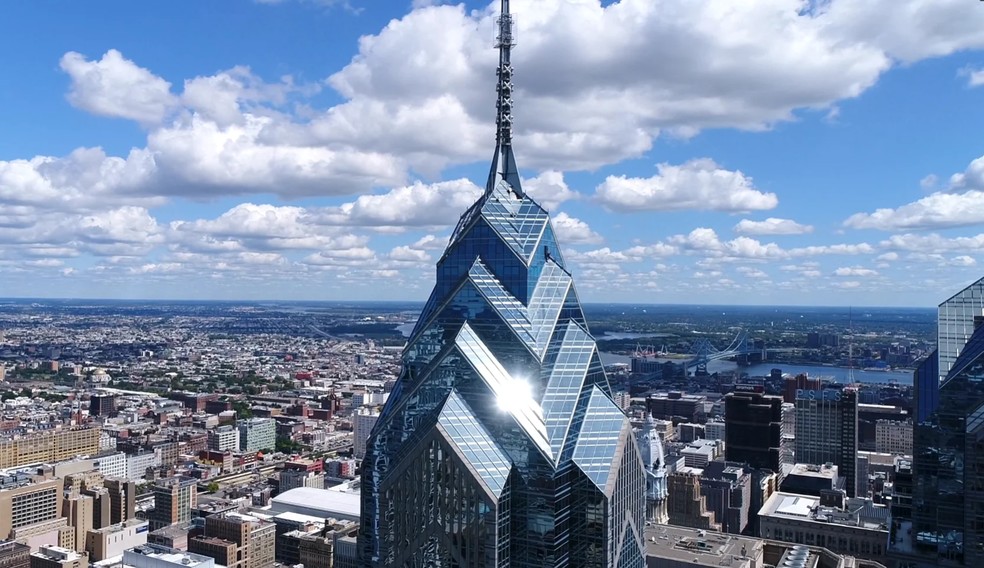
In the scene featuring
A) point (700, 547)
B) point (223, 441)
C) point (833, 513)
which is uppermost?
point (700, 547)

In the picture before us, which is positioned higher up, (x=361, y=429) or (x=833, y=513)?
(x=833, y=513)

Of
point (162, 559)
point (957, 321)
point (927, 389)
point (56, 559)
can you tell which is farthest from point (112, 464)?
point (957, 321)

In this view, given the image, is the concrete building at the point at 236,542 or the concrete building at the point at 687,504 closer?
the concrete building at the point at 236,542

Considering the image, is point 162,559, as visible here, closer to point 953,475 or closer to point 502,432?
point 502,432

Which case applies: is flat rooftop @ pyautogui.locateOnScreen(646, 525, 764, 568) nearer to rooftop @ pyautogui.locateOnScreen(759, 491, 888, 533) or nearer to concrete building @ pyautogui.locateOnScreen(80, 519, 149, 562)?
rooftop @ pyautogui.locateOnScreen(759, 491, 888, 533)

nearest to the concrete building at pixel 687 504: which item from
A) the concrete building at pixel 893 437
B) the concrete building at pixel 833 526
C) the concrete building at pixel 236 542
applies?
the concrete building at pixel 833 526

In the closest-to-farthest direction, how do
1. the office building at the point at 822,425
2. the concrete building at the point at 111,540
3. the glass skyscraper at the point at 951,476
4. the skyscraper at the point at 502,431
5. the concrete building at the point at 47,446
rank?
the glass skyscraper at the point at 951,476, the skyscraper at the point at 502,431, the concrete building at the point at 111,540, the concrete building at the point at 47,446, the office building at the point at 822,425

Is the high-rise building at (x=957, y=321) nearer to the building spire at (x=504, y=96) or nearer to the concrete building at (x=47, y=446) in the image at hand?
the building spire at (x=504, y=96)

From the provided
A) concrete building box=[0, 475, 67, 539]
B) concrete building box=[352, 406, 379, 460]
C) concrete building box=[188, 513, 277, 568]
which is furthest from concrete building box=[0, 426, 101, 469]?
concrete building box=[188, 513, 277, 568]
